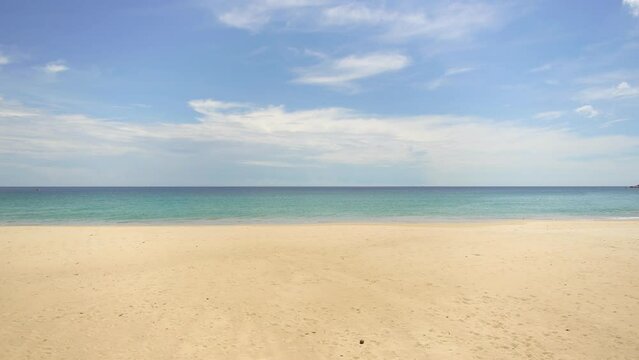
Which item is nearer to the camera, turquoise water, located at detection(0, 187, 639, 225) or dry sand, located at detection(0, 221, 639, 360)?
dry sand, located at detection(0, 221, 639, 360)

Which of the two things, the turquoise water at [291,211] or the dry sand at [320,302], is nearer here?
the dry sand at [320,302]

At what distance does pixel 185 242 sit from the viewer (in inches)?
743

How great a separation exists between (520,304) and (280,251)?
910 cm

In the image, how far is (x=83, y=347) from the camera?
7.15m

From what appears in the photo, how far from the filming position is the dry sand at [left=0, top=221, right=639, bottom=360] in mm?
7172

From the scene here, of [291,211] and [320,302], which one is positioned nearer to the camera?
[320,302]

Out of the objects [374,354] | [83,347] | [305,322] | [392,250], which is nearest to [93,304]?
[83,347]

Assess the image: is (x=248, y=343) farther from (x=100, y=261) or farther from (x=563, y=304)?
(x=100, y=261)

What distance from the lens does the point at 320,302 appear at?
9570mm

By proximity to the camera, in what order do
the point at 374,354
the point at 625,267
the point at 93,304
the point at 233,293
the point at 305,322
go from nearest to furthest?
the point at 374,354, the point at 305,322, the point at 93,304, the point at 233,293, the point at 625,267

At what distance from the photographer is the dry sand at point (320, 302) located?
7172mm

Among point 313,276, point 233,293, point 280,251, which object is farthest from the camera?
point 280,251

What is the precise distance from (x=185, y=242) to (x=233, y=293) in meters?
9.52

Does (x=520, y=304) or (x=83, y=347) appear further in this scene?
(x=520, y=304)
